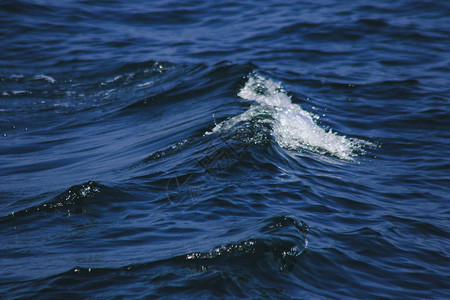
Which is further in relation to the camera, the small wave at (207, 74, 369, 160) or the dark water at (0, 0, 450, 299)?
the small wave at (207, 74, 369, 160)

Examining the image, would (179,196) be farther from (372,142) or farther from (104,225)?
(372,142)

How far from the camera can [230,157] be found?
24.1 feet

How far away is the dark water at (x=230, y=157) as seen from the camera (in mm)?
4637

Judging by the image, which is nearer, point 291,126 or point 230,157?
point 230,157

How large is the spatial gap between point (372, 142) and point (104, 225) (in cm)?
550

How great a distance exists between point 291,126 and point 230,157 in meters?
2.35

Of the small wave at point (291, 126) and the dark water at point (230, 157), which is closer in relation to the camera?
the dark water at point (230, 157)

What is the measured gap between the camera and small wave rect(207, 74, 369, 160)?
8.66 m

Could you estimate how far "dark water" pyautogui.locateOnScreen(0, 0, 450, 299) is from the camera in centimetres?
464

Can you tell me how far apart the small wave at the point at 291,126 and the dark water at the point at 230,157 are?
0.16 ft

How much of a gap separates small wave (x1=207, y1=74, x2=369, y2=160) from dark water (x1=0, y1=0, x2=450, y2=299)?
47 mm

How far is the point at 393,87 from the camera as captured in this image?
40.2ft

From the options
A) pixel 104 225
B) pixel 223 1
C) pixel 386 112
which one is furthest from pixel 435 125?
A: pixel 223 1

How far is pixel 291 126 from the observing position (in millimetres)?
9367
